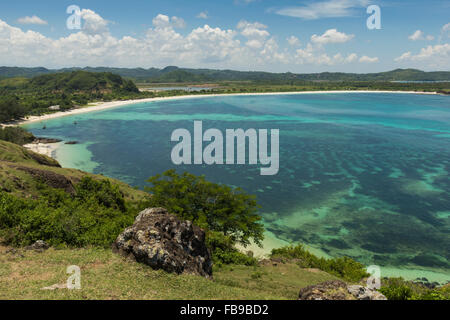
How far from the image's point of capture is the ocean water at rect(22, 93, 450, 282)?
152 feet

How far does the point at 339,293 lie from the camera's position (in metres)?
17.4

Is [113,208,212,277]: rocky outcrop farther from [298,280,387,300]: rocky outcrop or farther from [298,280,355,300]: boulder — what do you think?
[298,280,387,300]: rocky outcrop

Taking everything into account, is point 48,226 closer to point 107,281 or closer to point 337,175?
point 107,281

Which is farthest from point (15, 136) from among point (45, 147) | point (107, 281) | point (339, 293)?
point (339, 293)

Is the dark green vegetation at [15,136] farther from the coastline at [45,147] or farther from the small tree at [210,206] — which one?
the small tree at [210,206]

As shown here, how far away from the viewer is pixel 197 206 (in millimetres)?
39125

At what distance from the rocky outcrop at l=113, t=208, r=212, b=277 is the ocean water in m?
24.5

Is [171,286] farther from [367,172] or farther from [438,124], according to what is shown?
[438,124]

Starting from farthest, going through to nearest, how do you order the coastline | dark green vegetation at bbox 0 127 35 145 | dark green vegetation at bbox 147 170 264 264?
1. dark green vegetation at bbox 0 127 35 145
2. the coastline
3. dark green vegetation at bbox 147 170 264 264

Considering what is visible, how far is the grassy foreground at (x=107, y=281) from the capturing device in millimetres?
16609

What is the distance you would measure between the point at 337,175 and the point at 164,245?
218ft

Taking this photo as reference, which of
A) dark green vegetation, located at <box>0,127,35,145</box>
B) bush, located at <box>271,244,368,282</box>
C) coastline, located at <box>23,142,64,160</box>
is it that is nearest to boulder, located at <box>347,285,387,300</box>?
bush, located at <box>271,244,368,282</box>

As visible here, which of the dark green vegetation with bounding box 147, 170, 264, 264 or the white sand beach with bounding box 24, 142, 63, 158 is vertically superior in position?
the white sand beach with bounding box 24, 142, 63, 158

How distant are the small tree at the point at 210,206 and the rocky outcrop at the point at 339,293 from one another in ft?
63.6
